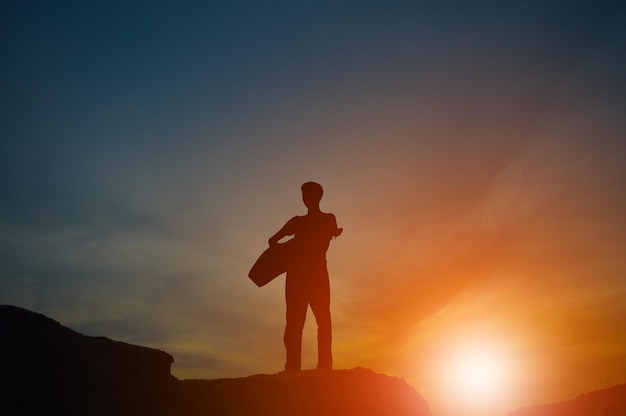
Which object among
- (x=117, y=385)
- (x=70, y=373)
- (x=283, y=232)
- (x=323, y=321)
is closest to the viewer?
(x=70, y=373)

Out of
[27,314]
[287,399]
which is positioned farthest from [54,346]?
[287,399]

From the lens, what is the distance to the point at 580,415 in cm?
1452

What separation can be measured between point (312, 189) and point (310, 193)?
11cm

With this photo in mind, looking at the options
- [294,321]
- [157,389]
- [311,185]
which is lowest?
[157,389]

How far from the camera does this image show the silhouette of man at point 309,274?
1175cm

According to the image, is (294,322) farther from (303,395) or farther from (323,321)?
(303,395)

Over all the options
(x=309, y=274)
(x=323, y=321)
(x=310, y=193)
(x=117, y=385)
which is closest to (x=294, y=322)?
(x=323, y=321)

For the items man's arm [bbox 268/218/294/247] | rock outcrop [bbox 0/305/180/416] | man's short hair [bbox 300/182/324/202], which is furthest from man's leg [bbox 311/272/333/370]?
rock outcrop [bbox 0/305/180/416]

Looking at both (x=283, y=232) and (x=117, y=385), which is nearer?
(x=117, y=385)

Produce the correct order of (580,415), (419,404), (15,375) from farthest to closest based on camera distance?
(580,415) → (419,404) → (15,375)

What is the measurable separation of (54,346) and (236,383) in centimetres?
322

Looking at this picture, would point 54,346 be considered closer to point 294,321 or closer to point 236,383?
point 236,383

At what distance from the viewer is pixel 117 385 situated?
6.47 metres

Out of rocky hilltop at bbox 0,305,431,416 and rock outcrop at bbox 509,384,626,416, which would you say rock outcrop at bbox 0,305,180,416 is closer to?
rocky hilltop at bbox 0,305,431,416
